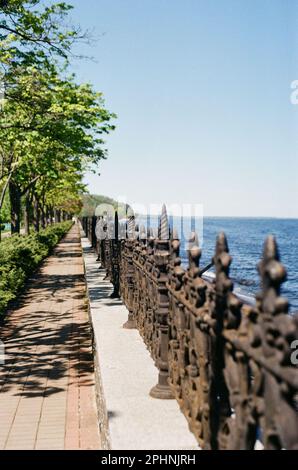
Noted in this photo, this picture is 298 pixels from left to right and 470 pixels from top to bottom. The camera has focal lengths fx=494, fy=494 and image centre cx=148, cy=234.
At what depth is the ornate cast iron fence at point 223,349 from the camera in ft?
6.06

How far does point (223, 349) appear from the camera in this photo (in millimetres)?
2715

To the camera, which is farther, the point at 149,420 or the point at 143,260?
the point at 143,260

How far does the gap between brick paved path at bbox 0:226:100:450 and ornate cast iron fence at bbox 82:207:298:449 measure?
4.44 feet

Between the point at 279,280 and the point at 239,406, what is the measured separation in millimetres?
766

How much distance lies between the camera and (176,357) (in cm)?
424

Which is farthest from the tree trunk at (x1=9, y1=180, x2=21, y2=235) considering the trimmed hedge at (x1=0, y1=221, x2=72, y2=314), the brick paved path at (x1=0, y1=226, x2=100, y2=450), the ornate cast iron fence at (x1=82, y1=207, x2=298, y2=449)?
the ornate cast iron fence at (x1=82, y1=207, x2=298, y2=449)

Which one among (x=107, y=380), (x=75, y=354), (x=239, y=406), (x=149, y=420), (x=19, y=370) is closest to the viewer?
(x=239, y=406)

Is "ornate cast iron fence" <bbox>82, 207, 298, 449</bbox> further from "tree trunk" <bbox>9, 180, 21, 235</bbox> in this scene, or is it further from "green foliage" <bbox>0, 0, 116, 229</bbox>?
"tree trunk" <bbox>9, 180, 21, 235</bbox>

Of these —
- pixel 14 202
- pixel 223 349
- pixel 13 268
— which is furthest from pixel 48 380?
pixel 14 202

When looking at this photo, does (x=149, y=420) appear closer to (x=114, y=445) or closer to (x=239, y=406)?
(x=114, y=445)

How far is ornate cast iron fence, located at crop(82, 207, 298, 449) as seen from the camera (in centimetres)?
185

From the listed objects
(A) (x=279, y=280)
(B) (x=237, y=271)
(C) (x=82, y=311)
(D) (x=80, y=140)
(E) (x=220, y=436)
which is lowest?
(B) (x=237, y=271)

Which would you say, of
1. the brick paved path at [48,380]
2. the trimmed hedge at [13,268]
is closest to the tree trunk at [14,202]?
the trimmed hedge at [13,268]
